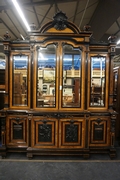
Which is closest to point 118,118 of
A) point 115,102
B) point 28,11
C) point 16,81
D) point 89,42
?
point 115,102

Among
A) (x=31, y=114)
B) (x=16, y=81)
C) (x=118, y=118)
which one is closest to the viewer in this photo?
(x=31, y=114)

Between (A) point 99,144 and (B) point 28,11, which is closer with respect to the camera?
(A) point 99,144

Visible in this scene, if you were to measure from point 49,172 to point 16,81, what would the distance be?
1.85 meters

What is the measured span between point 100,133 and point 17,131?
1.74m

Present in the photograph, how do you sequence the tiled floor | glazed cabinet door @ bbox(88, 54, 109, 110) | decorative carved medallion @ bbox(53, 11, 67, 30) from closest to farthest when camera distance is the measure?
the tiled floor < decorative carved medallion @ bbox(53, 11, 67, 30) < glazed cabinet door @ bbox(88, 54, 109, 110)

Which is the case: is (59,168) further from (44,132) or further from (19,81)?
(19,81)

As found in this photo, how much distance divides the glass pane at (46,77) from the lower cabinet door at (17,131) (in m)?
0.51

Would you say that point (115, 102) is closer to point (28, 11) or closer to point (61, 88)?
point (61, 88)

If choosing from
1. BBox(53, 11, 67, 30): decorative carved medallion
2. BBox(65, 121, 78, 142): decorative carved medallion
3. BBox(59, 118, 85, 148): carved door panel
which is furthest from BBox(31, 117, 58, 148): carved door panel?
BBox(53, 11, 67, 30): decorative carved medallion

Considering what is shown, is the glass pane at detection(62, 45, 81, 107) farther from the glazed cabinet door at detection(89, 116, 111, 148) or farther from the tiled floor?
the tiled floor

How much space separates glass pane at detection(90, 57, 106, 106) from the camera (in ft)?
8.84

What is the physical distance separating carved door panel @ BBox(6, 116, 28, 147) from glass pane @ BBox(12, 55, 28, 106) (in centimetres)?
33

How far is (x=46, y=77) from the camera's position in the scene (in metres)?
2.68

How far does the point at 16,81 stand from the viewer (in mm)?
2701
